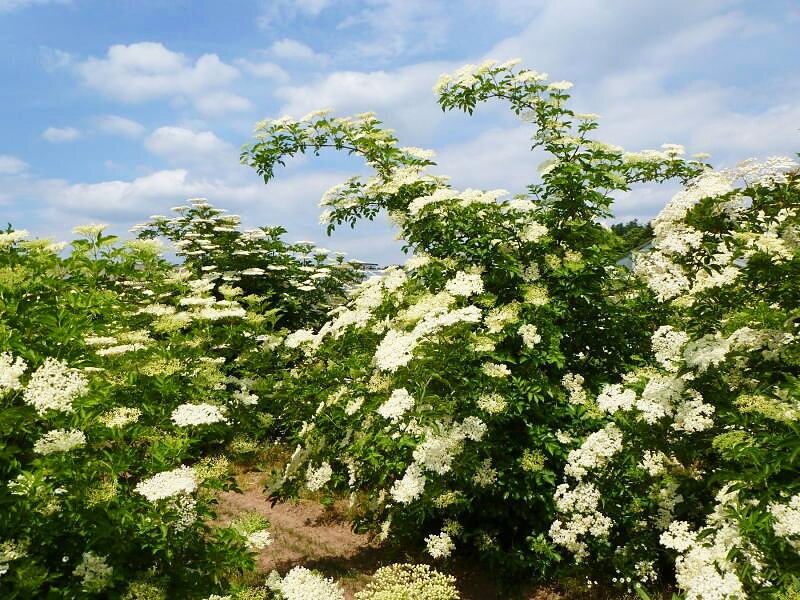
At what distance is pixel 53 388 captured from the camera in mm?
4102

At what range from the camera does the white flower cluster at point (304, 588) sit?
15.0 feet

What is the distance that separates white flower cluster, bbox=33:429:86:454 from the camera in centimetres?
420

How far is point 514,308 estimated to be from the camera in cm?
621

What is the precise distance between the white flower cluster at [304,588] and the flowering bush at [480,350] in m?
1.19

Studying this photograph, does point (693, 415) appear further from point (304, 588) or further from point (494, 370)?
point (304, 588)

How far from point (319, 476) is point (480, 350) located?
10.2 feet

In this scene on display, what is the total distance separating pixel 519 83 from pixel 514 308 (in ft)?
11.7

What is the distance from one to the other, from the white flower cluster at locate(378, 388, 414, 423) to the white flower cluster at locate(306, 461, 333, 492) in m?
2.33

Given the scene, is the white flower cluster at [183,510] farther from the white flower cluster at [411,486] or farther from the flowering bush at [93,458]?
the white flower cluster at [411,486]

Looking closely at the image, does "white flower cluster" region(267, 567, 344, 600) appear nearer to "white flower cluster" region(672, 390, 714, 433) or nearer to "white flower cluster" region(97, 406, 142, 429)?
"white flower cluster" region(97, 406, 142, 429)

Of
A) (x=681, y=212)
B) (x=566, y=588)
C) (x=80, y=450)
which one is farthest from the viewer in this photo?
(x=566, y=588)

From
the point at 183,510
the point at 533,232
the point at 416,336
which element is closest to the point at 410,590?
the point at 183,510

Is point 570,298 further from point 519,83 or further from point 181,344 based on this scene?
point 181,344

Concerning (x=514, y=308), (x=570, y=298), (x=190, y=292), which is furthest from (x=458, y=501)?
(x=190, y=292)
